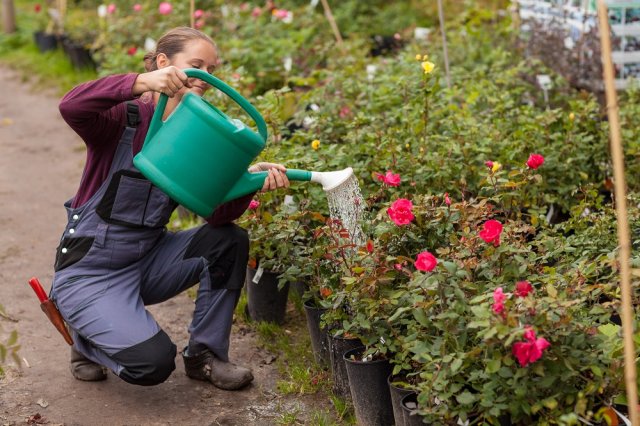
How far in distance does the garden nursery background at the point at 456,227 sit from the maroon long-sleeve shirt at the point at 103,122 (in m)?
0.52

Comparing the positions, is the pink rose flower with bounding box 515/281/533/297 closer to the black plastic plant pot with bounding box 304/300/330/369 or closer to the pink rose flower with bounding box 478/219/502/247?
the pink rose flower with bounding box 478/219/502/247

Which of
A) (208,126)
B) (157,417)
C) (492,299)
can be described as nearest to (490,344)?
(492,299)

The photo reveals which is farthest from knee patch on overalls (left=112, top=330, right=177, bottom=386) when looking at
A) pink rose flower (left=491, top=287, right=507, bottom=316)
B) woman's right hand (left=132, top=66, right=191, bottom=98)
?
pink rose flower (left=491, top=287, right=507, bottom=316)

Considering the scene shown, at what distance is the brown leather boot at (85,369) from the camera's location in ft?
10.2

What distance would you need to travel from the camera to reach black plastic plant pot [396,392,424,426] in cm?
233

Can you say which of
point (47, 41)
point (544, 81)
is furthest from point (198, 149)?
point (47, 41)

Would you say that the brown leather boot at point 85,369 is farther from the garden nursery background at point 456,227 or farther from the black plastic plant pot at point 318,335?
the black plastic plant pot at point 318,335

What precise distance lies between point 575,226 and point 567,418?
1126mm

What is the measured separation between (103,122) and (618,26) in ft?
10.9

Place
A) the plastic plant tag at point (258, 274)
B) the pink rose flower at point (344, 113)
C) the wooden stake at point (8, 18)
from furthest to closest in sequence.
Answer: the wooden stake at point (8, 18) → the pink rose flower at point (344, 113) → the plastic plant tag at point (258, 274)

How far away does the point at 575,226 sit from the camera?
299cm

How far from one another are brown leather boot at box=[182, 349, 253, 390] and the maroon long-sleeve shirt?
0.46m

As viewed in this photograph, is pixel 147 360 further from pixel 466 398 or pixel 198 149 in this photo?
pixel 466 398

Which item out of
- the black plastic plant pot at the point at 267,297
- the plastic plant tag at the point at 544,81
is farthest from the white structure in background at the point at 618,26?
the black plastic plant pot at the point at 267,297
